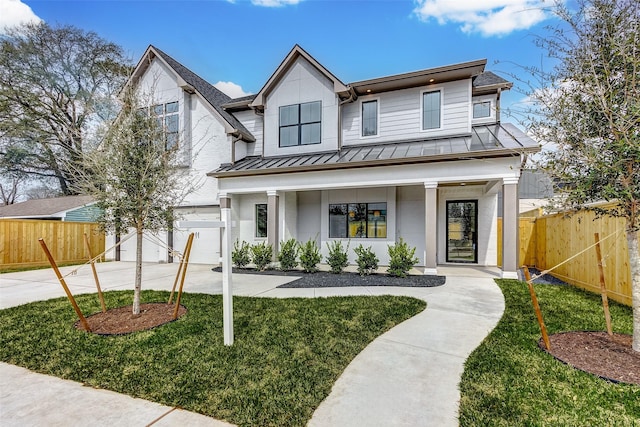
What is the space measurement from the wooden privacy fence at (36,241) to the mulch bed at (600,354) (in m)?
13.0

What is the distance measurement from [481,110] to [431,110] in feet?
8.70

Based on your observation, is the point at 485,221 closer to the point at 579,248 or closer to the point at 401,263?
the point at 579,248

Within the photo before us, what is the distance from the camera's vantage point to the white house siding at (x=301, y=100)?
11547 millimetres

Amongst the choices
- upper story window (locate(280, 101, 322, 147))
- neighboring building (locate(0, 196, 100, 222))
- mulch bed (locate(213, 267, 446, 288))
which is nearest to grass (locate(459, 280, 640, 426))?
mulch bed (locate(213, 267, 446, 288))

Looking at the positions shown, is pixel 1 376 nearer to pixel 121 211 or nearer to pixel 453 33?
pixel 121 211

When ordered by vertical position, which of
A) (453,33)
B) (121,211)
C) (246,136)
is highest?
(453,33)

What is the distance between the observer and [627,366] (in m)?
3.27

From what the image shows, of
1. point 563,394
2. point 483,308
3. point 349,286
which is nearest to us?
point 563,394

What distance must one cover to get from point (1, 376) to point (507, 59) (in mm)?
7118

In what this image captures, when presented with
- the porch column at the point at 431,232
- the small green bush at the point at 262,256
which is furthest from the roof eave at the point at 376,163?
the small green bush at the point at 262,256

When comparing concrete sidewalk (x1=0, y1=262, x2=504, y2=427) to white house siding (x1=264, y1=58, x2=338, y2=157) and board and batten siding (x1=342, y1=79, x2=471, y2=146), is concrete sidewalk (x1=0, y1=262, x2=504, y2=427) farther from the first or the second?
white house siding (x1=264, y1=58, x2=338, y2=157)

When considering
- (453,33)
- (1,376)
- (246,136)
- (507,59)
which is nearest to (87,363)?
(1,376)

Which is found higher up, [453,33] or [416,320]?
[453,33]

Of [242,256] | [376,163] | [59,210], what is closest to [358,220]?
[376,163]
